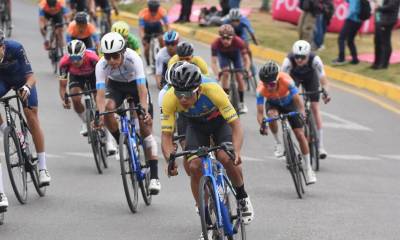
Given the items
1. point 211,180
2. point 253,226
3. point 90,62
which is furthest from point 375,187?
point 211,180

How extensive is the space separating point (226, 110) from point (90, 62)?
499cm

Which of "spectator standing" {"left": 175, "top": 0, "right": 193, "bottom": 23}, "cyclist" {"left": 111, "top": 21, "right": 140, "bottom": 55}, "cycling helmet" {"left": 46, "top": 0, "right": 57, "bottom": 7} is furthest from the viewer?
"spectator standing" {"left": 175, "top": 0, "right": 193, "bottom": 23}

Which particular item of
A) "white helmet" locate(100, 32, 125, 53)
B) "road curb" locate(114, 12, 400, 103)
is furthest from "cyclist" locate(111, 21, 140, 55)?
"road curb" locate(114, 12, 400, 103)

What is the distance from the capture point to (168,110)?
974cm

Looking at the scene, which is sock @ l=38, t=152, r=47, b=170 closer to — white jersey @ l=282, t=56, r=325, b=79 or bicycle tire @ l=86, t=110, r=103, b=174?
bicycle tire @ l=86, t=110, r=103, b=174

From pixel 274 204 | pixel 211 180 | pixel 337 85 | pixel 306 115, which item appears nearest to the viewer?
pixel 211 180

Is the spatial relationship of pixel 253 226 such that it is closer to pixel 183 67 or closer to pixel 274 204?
pixel 274 204

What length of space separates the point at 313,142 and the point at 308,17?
32.6 ft

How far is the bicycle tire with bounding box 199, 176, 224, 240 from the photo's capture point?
29.6 ft

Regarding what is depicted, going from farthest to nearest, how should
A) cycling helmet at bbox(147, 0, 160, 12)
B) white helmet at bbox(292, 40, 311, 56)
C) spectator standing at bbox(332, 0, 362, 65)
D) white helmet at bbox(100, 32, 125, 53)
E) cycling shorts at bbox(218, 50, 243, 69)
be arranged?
cycling helmet at bbox(147, 0, 160, 12)
spectator standing at bbox(332, 0, 362, 65)
cycling shorts at bbox(218, 50, 243, 69)
white helmet at bbox(292, 40, 311, 56)
white helmet at bbox(100, 32, 125, 53)

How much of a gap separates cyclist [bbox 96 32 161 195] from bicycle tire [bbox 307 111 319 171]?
2803mm

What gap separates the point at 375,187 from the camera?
13.9m

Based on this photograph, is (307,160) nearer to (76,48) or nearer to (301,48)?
(301,48)


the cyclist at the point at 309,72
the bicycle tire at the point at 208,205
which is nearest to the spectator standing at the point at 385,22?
the cyclist at the point at 309,72
